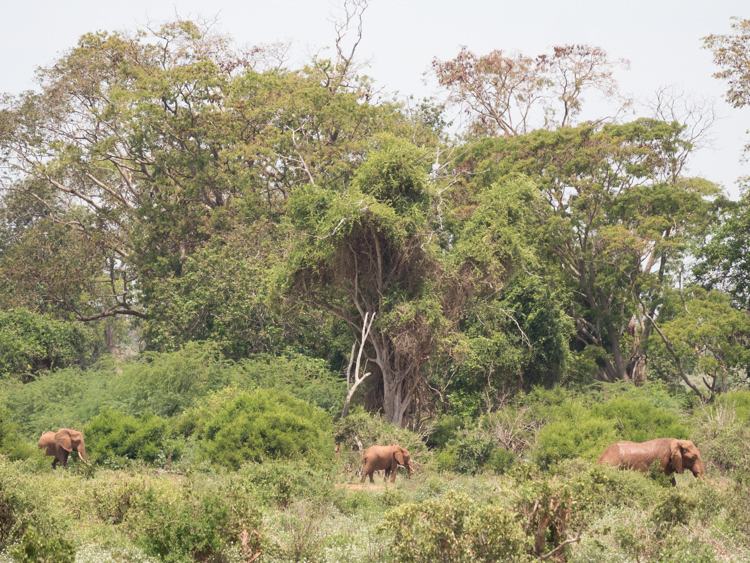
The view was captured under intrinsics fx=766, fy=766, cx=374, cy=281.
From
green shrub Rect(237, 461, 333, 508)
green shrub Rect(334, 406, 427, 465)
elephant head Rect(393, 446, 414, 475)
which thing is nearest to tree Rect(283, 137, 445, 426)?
green shrub Rect(334, 406, 427, 465)

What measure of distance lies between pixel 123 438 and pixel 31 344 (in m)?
A: 14.2

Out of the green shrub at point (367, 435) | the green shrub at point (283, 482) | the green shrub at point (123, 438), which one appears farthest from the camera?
the green shrub at point (367, 435)

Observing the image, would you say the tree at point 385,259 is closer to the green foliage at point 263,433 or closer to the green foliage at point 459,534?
the green foliage at point 263,433

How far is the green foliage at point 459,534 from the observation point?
6809 millimetres

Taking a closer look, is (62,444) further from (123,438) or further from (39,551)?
(39,551)

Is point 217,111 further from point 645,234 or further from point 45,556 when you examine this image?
point 45,556

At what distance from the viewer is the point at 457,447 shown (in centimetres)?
1697

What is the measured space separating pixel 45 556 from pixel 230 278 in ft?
60.2

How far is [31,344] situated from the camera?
26812 mm

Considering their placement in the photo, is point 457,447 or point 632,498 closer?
point 632,498

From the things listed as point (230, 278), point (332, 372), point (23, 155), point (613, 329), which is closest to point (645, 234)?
point (613, 329)

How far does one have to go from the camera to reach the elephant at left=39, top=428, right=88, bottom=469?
45.3 feet

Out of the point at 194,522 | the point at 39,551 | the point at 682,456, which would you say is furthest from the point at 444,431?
the point at 39,551

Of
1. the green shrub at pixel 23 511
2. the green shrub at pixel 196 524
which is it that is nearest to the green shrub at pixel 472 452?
the green shrub at pixel 196 524
